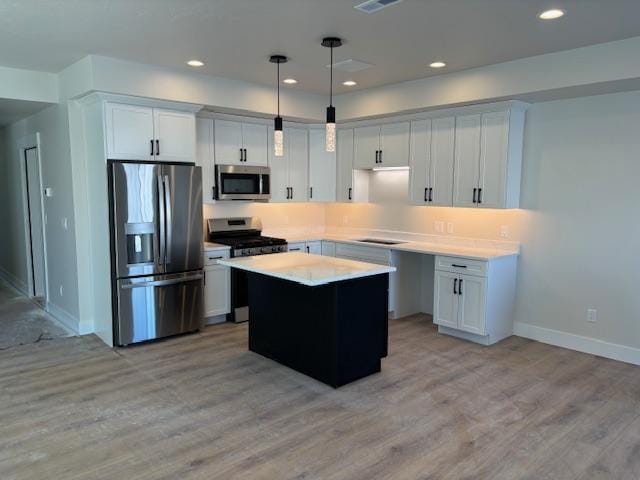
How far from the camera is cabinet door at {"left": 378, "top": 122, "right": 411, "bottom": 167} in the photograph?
5633mm

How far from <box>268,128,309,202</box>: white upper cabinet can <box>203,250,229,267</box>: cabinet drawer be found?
3.87ft

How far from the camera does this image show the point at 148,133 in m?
4.66

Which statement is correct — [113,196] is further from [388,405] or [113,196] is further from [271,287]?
[388,405]

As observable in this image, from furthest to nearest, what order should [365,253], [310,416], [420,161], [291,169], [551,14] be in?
[291,169] → [365,253] → [420,161] → [310,416] → [551,14]

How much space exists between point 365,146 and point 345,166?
1.39ft

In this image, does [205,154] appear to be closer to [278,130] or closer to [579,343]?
[278,130]

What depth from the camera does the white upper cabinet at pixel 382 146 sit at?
18.6 ft

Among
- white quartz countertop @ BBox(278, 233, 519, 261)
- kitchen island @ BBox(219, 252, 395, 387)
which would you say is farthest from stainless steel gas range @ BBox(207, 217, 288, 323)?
kitchen island @ BBox(219, 252, 395, 387)

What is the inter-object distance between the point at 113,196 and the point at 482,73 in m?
3.78

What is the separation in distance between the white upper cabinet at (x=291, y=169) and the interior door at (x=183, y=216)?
137 centimetres

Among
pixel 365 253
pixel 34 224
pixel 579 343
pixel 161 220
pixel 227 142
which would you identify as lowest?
pixel 579 343

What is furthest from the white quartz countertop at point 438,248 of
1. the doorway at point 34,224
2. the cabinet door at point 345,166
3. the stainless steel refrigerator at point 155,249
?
the doorway at point 34,224

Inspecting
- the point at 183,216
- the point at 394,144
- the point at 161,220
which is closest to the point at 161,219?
the point at 161,220

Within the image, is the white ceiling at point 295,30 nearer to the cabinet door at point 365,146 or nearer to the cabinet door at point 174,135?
the cabinet door at point 174,135
